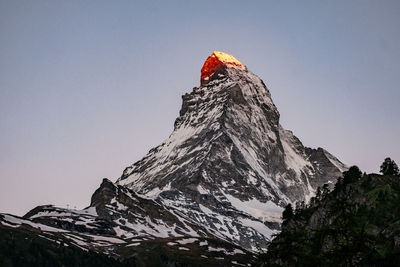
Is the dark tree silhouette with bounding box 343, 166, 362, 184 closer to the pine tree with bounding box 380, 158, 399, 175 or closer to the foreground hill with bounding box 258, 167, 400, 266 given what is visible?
the pine tree with bounding box 380, 158, 399, 175

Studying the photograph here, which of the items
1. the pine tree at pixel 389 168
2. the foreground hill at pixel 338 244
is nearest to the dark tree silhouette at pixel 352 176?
the pine tree at pixel 389 168

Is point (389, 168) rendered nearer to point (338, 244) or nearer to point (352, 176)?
point (352, 176)

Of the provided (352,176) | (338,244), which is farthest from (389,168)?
(338,244)

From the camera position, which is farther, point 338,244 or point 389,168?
point 389,168

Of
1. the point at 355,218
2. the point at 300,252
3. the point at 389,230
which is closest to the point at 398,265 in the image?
the point at 355,218

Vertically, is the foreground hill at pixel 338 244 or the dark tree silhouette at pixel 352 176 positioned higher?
the dark tree silhouette at pixel 352 176

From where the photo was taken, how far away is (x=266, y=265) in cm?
4981

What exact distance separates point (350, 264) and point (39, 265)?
17472 centimetres

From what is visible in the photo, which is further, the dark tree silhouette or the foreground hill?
the dark tree silhouette

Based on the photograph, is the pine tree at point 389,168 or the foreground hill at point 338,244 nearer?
the foreground hill at point 338,244

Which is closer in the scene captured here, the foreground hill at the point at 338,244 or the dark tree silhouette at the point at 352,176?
the foreground hill at the point at 338,244

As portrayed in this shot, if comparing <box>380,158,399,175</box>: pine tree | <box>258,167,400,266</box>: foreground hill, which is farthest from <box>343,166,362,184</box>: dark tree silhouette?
<box>258,167,400,266</box>: foreground hill

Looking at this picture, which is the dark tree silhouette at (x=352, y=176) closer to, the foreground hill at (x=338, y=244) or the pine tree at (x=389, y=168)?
the pine tree at (x=389, y=168)

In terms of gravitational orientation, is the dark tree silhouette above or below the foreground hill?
above
